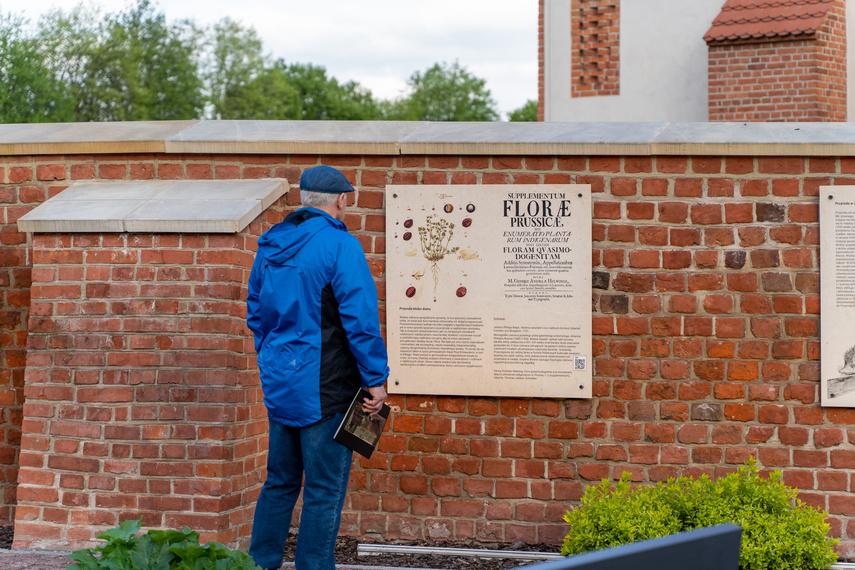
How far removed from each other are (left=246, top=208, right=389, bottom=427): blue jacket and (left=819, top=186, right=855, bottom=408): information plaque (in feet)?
8.50

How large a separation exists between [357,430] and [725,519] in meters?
1.72

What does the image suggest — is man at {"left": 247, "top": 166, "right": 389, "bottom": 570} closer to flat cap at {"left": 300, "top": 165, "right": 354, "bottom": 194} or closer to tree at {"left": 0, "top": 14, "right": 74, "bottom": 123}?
flat cap at {"left": 300, "top": 165, "right": 354, "bottom": 194}

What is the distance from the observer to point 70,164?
5.01 m

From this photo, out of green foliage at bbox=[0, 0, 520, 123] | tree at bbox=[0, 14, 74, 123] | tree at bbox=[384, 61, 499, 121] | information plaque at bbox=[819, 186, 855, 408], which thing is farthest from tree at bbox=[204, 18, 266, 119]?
information plaque at bbox=[819, 186, 855, 408]

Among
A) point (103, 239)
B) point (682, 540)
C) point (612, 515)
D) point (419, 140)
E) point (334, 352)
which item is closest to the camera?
point (682, 540)

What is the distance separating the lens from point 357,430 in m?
3.46

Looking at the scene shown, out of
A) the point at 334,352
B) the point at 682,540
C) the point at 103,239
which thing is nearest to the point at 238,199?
the point at 103,239

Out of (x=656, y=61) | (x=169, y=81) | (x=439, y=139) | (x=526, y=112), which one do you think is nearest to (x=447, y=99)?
(x=526, y=112)

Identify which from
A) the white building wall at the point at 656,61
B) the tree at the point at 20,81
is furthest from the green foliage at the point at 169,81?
the white building wall at the point at 656,61

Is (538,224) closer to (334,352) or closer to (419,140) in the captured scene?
(419,140)

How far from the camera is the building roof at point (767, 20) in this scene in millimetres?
12000

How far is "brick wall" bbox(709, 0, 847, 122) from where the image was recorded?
469 inches

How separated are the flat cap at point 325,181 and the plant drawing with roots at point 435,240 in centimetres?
123

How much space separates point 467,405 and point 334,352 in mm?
1550
